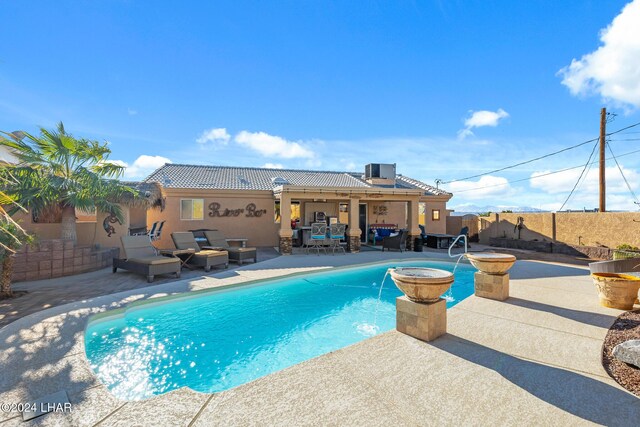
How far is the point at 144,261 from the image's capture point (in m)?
8.05

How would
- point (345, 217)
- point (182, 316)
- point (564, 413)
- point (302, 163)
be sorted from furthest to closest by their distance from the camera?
point (302, 163) < point (345, 217) < point (182, 316) < point (564, 413)

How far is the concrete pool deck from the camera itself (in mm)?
2424

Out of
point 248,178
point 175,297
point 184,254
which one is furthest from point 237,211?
point 175,297

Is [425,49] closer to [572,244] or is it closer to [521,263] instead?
[521,263]

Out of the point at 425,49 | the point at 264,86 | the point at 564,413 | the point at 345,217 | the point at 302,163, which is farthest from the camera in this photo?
the point at 302,163

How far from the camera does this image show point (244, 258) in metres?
10.7

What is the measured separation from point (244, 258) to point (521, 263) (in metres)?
10.1

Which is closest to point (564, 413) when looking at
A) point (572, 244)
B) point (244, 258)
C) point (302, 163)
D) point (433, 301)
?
point (433, 301)

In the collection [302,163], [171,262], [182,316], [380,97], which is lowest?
[182,316]

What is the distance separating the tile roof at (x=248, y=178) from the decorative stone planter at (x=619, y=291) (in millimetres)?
12612

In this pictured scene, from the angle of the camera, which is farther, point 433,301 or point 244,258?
point 244,258

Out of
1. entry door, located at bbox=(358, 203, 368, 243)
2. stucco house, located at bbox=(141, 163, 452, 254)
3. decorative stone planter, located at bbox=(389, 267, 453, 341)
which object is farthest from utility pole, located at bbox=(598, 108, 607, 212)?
decorative stone planter, located at bbox=(389, 267, 453, 341)

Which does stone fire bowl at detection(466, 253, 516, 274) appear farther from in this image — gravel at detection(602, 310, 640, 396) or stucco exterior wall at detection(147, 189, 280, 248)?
stucco exterior wall at detection(147, 189, 280, 248)

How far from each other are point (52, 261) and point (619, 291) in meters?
13.0
